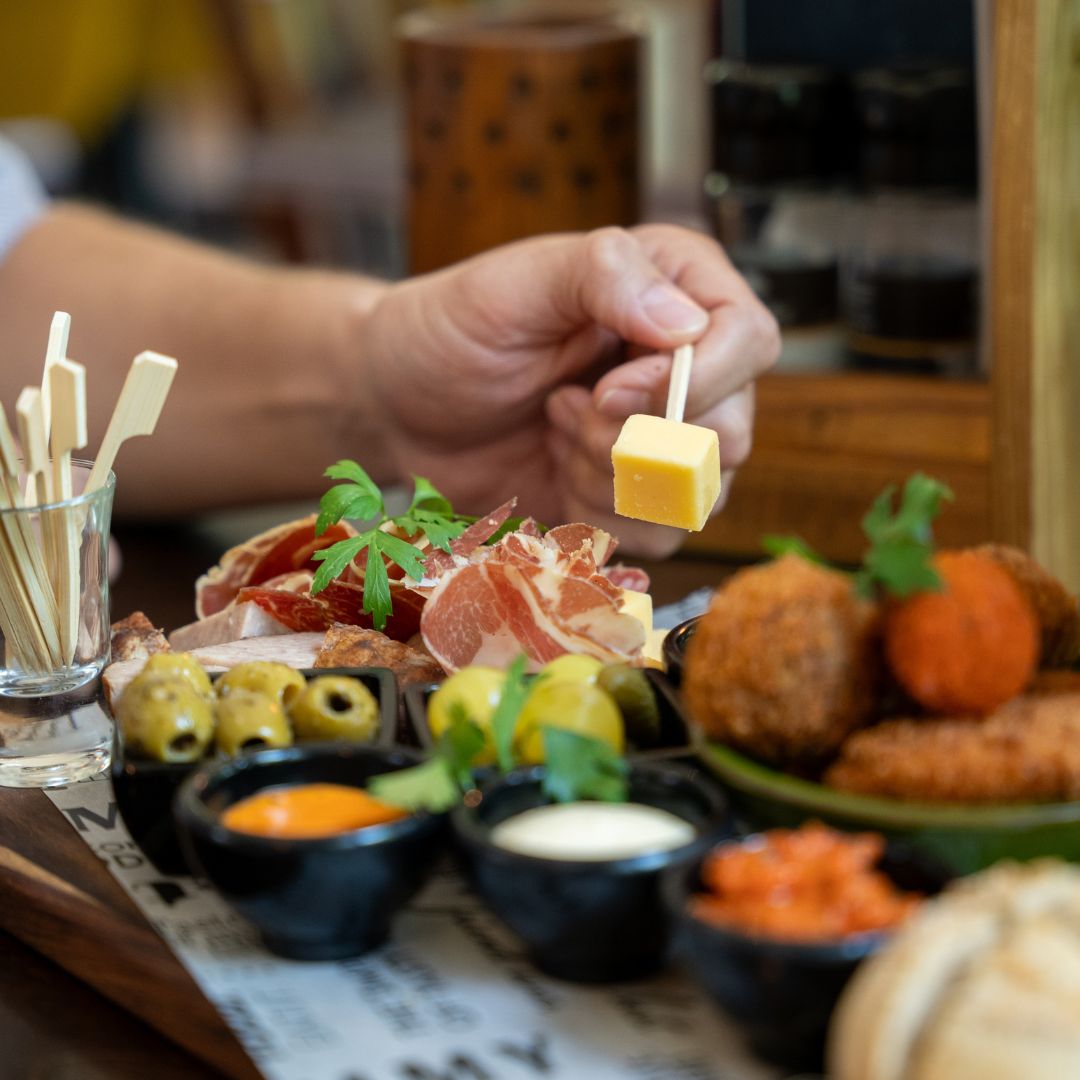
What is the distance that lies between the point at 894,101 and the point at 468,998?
1.47 meters

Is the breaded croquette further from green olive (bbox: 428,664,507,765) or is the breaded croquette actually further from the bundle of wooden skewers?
the bundle of wooden skewers

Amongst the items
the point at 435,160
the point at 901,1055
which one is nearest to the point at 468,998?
the point at 901,1055

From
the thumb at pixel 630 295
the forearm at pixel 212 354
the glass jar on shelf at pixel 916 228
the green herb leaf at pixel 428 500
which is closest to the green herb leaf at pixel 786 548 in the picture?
the green herb leaf at pixel 428 500

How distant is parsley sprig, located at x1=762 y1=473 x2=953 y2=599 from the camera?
71 cm

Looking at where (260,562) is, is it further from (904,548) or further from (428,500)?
(904,548)

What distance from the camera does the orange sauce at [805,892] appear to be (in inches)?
24.4

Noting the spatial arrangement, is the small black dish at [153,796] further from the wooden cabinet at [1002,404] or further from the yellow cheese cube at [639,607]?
the wooden cabinet at [1002,404]

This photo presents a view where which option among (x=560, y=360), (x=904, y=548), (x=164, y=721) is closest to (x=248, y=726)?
(x=164, y=721)

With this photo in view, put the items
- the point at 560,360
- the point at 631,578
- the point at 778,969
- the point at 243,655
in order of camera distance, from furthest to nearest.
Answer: the point at 560,360
the point at 631,578
the point at 243,655
the point at 778,969

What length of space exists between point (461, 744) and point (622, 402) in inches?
29.0

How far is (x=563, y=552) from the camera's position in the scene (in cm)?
106

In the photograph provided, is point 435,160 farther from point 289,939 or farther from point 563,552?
point 289,939

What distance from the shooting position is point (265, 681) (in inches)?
34.4

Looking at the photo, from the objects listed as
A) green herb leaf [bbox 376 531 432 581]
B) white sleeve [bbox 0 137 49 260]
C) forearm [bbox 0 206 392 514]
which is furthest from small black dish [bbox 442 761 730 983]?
white sleeve [bbox 0 137 49 260]
